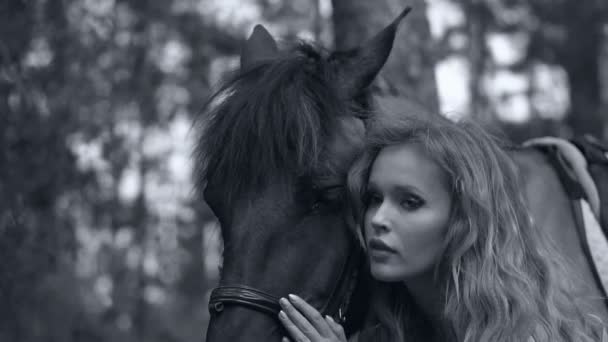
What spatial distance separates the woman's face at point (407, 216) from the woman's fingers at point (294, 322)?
283mm

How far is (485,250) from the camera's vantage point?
1969 mm

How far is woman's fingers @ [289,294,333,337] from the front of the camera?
1.86 metres

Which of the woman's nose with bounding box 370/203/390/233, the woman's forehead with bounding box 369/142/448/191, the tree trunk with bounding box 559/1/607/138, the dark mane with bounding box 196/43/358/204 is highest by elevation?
the dark mane with bounding box 196/43/358/204

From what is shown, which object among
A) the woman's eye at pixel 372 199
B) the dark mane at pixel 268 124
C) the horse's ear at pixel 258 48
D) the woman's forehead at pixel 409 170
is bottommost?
the woman's eye at pixel 372 199

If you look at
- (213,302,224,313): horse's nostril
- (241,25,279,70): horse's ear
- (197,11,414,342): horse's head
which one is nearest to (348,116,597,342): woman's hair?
(197,11,414,342): horse's head

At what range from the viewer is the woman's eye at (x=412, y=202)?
6.28 feet

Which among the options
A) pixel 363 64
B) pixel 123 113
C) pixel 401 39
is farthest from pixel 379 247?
pixel 123 113

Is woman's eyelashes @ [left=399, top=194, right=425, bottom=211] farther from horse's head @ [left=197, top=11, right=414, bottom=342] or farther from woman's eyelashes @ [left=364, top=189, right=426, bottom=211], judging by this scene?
horse's head @ [left=197, top=11, right=414, bottom=342]

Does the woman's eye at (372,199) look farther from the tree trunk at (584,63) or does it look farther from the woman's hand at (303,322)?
the tree trunk at (584,63)

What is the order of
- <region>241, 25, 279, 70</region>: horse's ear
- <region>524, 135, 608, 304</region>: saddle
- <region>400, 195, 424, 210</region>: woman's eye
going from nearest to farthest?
<region>400, 195, 424, 210</region>: woman's eye < <region>524, 135, 608, 304</region>: saddle < <region>241, 25, 279, 70</region>: horse's ear

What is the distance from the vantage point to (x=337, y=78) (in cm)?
230

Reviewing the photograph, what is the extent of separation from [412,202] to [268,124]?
0.54 metres

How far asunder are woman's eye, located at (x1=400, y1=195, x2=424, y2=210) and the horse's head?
223 mm

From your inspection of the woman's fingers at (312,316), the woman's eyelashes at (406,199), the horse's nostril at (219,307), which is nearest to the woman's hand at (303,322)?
the woman's fingers at (312,316)
